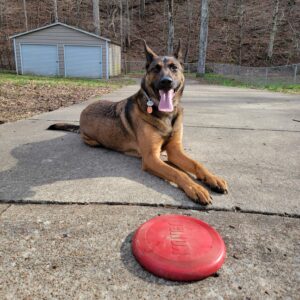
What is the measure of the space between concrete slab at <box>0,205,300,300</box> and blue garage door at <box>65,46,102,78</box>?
75.4ft

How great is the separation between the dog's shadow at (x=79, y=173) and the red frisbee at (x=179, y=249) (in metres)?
0.54

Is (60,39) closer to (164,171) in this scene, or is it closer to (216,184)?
(164,171)

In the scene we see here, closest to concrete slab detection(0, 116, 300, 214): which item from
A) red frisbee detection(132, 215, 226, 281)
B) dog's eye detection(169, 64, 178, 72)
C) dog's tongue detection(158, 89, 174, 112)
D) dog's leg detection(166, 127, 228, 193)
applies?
dog's leg detection(166, 127, 228, 193)

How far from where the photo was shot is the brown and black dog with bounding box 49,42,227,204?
2.93m

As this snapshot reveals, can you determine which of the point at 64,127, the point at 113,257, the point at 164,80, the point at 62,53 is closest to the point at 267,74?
the point at 62,53

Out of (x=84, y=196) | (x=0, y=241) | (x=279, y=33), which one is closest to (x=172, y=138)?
(x=84, y=196)

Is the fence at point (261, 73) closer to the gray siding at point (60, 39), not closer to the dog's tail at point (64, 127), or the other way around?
the gray siding at point (60, 39)

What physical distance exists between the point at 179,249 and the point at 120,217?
25.8 inches

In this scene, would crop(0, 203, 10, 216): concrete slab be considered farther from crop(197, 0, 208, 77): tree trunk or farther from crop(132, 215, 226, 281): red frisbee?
crop(197, 0, 208, 77): tree trunk

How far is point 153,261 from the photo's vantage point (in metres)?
1.57

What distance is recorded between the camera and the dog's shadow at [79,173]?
251 cm

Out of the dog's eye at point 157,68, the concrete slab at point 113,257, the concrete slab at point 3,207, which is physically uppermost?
the dog's eye at point 157,68

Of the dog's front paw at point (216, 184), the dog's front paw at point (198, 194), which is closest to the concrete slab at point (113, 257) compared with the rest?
the dog's front paw at point (198, 194)

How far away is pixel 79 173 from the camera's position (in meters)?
3.02
